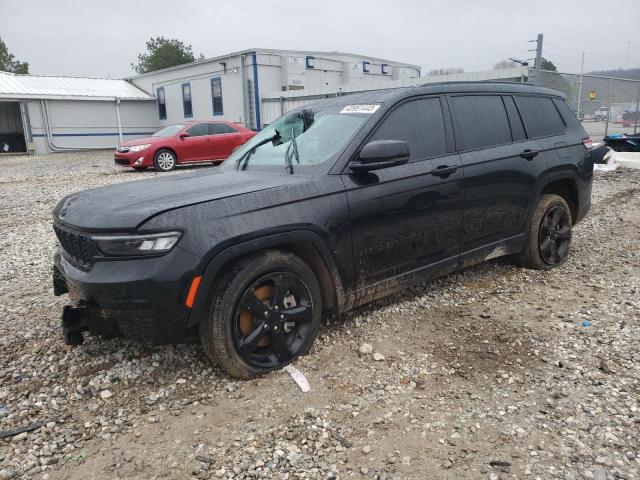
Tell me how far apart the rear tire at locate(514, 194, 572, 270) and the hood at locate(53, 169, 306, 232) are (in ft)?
8.81

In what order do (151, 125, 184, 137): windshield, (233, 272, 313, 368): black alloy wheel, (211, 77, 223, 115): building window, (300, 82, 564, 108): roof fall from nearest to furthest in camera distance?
1. (233, 272, 313, 368): black alloy wheel
2. (300, 82, 564, 108): roof
3. (151, 125, 184, 137): windshield
4. (211, 77, 223, 115): building window

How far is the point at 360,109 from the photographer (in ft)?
11.9

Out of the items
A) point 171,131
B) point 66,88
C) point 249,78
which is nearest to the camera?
point 171,131

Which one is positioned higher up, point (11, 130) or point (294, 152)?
point (11, 130)

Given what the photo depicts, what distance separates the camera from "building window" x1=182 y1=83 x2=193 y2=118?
28.0 metres

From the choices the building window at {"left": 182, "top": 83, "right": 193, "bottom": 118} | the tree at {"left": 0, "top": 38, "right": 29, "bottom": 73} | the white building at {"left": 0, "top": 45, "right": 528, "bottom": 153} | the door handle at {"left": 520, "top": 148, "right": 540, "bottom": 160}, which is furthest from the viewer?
the tree at {"left": 0, "top": 38, "right": 29, "bottom": 73}

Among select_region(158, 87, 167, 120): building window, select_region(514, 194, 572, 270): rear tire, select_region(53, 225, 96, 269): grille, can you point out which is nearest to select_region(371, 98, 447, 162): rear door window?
select_region(514, 194, 572, 270): rear tire

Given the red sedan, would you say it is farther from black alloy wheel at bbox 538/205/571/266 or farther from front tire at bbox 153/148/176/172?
black alloy wheel at bbox 538/205/571/266

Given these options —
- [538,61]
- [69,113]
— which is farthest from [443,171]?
[69,113]

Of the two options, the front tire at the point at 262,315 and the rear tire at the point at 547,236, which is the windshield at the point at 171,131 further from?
the front tire at the point at 262,315

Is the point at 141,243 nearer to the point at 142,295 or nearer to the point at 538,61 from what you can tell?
the point at 142,295

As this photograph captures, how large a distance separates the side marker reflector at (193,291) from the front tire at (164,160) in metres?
12.6

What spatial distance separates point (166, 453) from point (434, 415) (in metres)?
1.43

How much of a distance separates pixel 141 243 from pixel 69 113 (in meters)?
29.6
